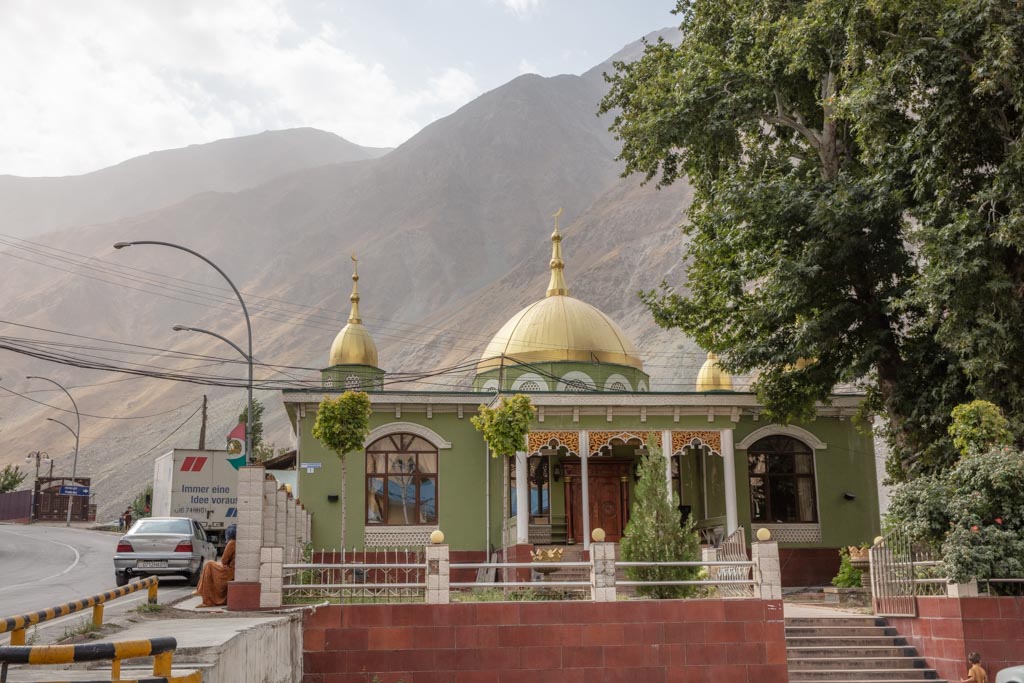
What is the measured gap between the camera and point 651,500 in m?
16.8

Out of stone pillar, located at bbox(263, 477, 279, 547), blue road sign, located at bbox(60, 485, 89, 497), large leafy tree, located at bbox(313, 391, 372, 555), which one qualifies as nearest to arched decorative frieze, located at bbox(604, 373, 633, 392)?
large leafy tree, located at bbox(313, 391, 372, 555)

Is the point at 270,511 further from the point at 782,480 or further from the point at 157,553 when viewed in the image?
the point at 782,480

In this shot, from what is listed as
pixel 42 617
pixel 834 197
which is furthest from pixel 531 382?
pixel 42 617

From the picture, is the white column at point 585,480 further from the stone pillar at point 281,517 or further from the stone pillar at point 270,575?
the stone pillar at point 270,575

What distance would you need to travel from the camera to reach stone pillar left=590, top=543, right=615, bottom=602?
14.7m

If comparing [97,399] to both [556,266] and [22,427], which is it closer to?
[22,427]

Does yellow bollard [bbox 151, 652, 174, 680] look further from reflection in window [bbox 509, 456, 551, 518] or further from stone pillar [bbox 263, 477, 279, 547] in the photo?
reflection in window [bbox 509, 456, 551, 518]

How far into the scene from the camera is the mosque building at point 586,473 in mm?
23531

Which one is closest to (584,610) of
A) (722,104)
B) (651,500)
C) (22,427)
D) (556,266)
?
(651,500)

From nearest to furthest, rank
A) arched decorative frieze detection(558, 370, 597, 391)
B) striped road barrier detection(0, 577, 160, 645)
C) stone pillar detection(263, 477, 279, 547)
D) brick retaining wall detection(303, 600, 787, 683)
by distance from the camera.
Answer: striped road barrier detection(0, 577, 160, 645), brick retaining wall detection(303, 600, 787, 683), stone pillar detection(263, 477, 279, 547), arched decorative frieze detection(558, 370, 597, 391)

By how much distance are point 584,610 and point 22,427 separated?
390 ft

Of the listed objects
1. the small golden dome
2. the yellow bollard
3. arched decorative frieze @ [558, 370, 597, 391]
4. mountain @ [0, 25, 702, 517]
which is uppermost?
mountain @ [0, 25, 702, 517]

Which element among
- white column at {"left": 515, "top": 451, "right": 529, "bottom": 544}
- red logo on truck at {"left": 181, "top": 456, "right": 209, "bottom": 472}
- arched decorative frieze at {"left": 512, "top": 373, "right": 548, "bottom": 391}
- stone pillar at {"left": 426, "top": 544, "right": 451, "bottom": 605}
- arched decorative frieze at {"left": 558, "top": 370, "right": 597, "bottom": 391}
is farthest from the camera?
arched decorative frieze at {"left": 512, "top": 373, "right": 548, "bottom": 391}

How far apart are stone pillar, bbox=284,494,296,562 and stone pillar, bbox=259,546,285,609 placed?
2.38m
